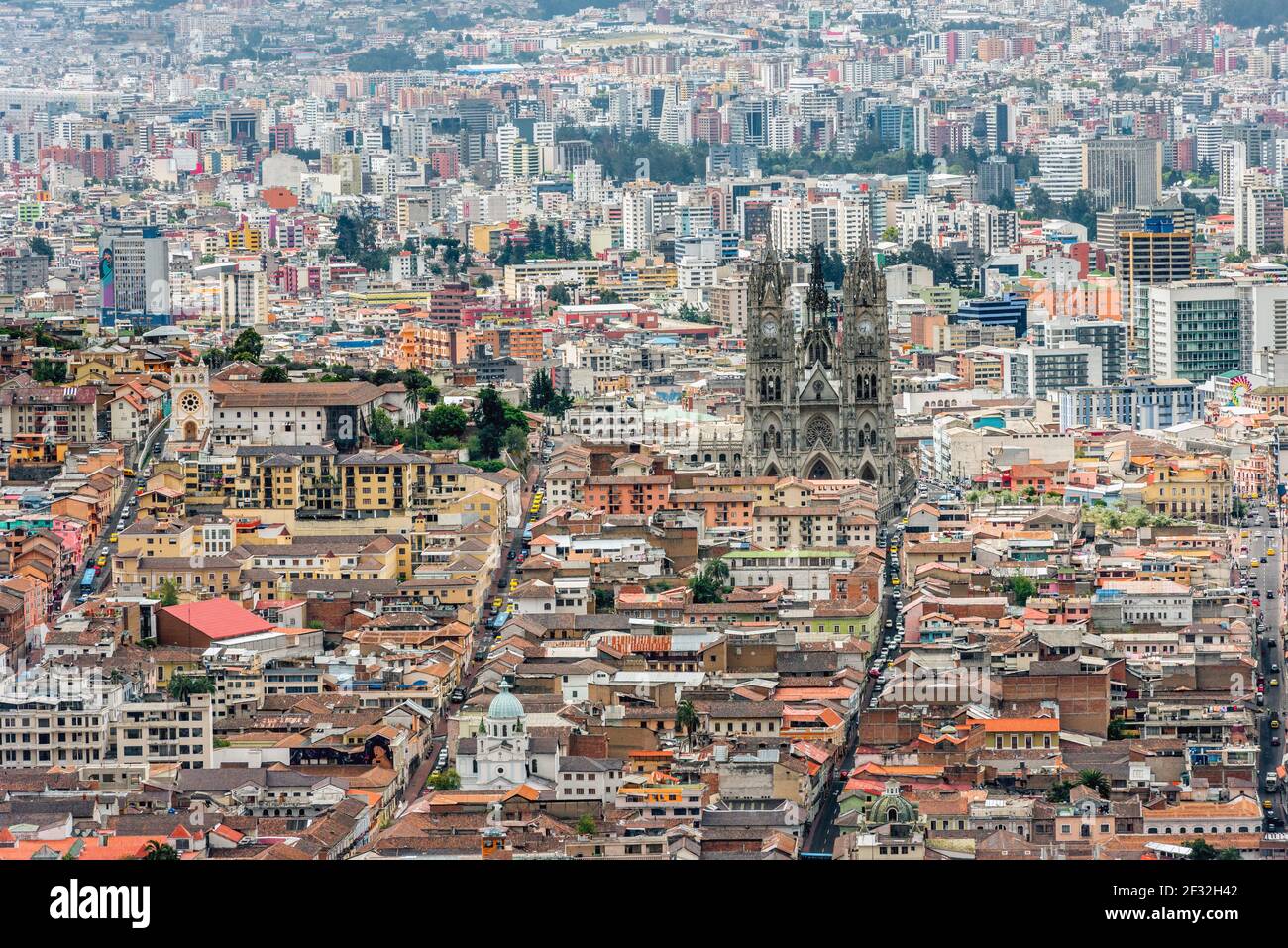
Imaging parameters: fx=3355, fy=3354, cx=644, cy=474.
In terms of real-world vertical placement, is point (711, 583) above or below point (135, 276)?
below

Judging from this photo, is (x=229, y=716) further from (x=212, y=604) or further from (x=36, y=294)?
(x=36, y=294)

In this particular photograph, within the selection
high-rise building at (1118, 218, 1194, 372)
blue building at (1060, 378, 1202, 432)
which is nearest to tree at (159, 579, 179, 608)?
blue building at (1060, 378, 1202, 432)

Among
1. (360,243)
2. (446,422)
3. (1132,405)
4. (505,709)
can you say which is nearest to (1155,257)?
(1132,405)

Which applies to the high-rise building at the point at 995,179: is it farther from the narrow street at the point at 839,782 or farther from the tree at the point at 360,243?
the narrow street at the point at 839,782

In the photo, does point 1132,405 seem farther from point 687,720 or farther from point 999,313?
point 687,720

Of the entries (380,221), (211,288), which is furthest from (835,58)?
(211,288)

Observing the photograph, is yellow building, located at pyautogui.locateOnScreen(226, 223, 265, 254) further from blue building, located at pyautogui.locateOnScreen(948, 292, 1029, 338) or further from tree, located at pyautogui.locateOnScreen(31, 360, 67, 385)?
tree, located at pyautogui.locateOnScreen(31, 360, 67, 385)

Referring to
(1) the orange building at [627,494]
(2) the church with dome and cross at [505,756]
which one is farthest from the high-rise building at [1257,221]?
(2) the church with dome and cross at [505,756]
